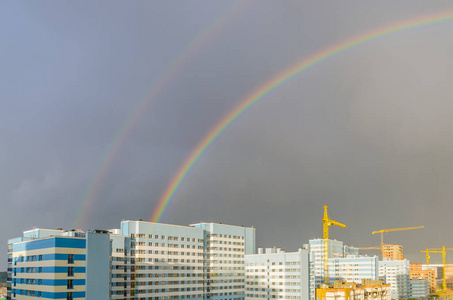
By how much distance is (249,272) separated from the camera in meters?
83.3

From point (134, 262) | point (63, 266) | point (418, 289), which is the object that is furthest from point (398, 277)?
point (63, 266)

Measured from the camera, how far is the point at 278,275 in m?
77.2

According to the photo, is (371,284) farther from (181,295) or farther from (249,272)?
(181,295)

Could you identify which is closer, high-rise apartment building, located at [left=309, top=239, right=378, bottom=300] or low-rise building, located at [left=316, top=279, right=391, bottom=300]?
low-rise building, located at [left=316, top=279, right=391, bottom=300]

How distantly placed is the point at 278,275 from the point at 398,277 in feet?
264

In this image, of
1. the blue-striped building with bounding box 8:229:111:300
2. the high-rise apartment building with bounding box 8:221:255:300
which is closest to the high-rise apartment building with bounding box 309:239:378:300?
the high-rise apartment building with bounding box 8:221:255:300

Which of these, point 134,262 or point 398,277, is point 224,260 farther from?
point 398,277

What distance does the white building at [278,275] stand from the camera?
244ft

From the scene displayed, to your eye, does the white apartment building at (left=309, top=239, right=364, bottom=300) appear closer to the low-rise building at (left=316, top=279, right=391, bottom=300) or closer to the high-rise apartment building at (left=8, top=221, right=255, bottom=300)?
the low-rise building at (left=316, top=279, right=391, bottom=300)

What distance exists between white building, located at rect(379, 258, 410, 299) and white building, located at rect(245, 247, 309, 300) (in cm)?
7474

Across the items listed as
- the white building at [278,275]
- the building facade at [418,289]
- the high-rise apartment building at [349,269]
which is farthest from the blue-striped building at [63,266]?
the building facade at [418,289]

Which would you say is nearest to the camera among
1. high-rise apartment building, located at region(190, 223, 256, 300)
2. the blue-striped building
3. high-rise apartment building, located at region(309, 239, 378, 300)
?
the blue-striped building

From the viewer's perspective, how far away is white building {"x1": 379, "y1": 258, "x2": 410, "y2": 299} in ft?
454

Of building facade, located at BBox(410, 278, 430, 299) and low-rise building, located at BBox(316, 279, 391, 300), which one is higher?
low-rise building, located at BBox(316, 279, 391, 300)
